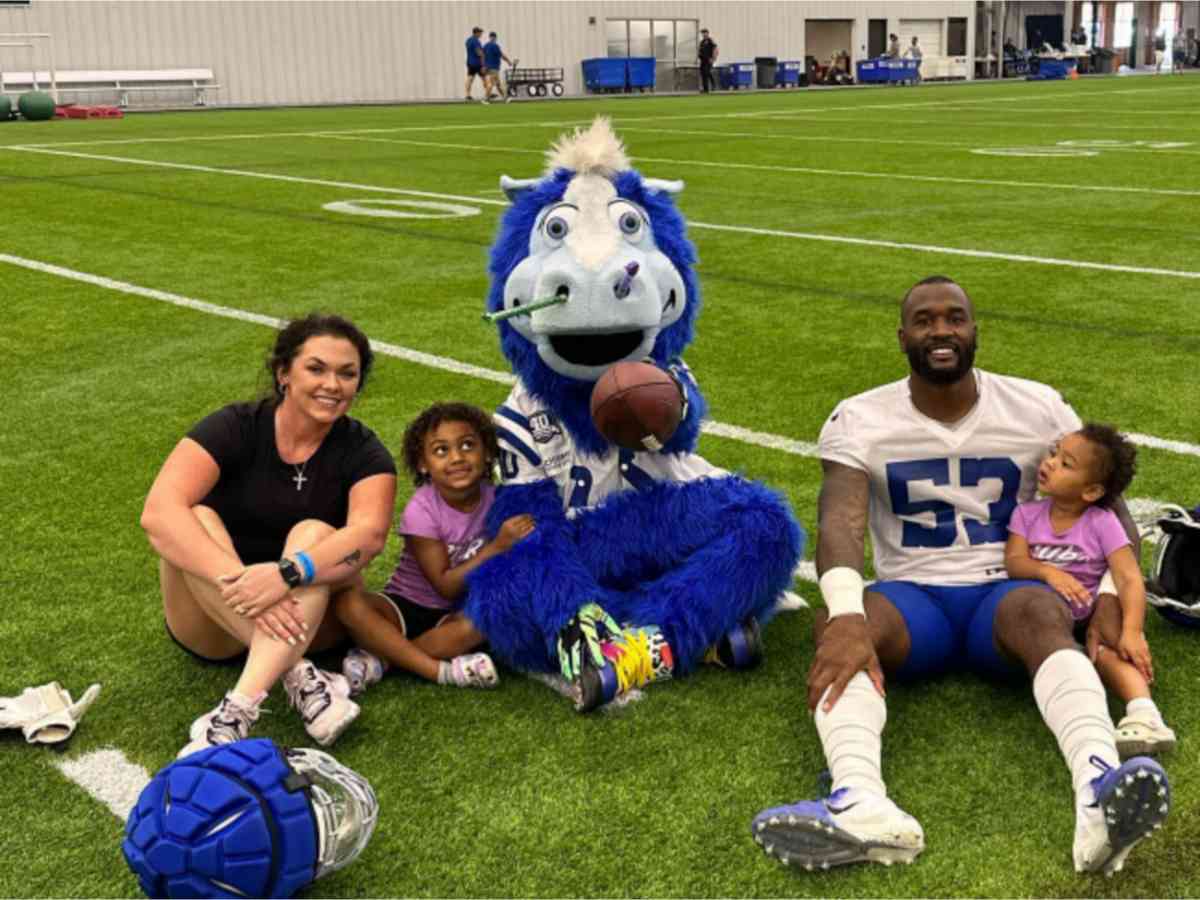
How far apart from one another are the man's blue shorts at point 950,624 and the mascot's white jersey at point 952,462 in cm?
5

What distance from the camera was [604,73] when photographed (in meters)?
41.9

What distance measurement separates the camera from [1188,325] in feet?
23.5

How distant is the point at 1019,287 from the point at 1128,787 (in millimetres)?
6205

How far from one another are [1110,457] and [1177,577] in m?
0.62

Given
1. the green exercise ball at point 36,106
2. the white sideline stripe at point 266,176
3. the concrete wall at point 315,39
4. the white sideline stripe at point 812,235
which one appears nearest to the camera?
the white sideline stripe at point 812,235

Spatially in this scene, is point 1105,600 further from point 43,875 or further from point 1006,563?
point 43,875

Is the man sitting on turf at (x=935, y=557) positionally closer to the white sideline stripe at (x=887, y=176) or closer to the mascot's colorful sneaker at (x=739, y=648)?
the mascot's colorful sneaker at (x=739, y=648)

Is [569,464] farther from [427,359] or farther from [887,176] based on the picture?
[887,176]

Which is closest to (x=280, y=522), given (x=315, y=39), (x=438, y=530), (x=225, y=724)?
(x=438, y=530)

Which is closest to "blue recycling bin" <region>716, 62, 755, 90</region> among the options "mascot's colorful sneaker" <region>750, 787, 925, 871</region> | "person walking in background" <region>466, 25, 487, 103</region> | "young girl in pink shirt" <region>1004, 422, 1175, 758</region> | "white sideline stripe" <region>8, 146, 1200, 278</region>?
"person walking in background" <region>466, 25, 487, 103</region>

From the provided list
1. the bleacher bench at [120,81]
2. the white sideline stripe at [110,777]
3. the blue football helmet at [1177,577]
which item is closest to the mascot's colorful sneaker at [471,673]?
the white sideline stripe at [110,777]

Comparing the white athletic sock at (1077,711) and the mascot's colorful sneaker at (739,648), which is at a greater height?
the white athletic sock at (1077,711)

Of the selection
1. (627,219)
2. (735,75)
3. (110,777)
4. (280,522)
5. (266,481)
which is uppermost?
(735,75)

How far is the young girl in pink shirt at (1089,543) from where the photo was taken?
318cm
